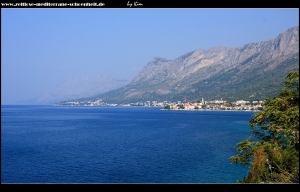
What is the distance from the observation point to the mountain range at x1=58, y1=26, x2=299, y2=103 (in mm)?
55781

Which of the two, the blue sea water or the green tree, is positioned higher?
the green tree

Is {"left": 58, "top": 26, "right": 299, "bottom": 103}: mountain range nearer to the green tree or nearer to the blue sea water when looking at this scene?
the blue sea water

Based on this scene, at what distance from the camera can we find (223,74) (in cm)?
7919

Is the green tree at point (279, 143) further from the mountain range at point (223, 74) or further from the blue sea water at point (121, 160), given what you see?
the mountain range at point (223, 74)

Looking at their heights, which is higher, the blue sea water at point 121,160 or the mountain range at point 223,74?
the mountain range at point 223,74

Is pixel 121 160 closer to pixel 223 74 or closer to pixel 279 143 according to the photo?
pixel 279 143

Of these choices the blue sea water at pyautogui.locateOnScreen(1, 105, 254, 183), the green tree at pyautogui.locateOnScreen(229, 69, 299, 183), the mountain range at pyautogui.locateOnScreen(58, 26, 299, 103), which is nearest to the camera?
the green tree at pyautogui.locateOnScreen(229, 69, 299, 183)

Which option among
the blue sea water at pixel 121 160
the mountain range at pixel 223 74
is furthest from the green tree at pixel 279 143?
the mountain range at pixel 223 74

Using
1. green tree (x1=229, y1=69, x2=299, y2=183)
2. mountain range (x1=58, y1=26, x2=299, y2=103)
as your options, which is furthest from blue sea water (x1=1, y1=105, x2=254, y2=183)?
mountain range (x1=58, y1=26, x2=299, y2=103)

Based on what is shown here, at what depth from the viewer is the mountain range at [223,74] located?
55.8 m

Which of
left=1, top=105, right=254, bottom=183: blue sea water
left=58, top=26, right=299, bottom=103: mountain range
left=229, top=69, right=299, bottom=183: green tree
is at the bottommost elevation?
left=1, top=105, right=254, bottom=183: blue sea water

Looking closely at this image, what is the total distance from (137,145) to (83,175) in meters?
7.15
